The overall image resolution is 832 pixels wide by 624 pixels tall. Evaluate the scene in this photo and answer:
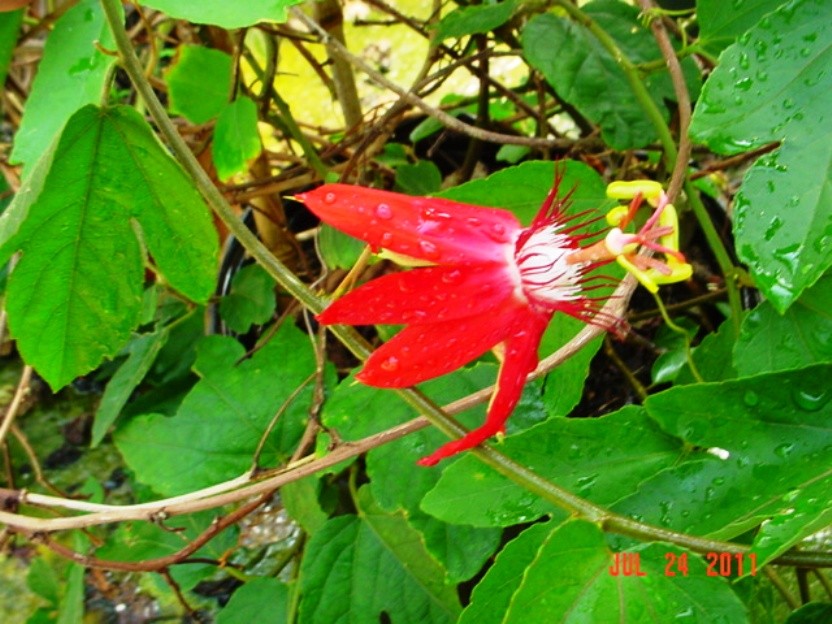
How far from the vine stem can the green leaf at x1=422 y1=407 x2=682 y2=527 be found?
0.13 feet

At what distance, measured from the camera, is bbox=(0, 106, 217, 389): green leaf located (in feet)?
1.33

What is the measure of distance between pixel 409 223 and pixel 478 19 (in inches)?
10.8

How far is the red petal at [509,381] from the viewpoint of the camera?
31 centimetres

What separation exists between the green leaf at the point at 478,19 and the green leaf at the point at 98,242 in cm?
24

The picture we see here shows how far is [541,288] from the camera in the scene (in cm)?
34

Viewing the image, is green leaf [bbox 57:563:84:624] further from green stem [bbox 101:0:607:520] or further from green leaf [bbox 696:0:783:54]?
green leaf [bbox 696:0:783:54]

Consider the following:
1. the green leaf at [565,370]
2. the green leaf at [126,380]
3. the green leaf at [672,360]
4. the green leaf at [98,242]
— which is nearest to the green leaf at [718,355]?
the green leaf at [672,360]

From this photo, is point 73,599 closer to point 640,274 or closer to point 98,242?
point 98,242

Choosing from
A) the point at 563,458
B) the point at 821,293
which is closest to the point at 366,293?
the point at 563,458

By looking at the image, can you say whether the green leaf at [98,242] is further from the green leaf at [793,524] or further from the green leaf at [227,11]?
the green leaf at [793,524]

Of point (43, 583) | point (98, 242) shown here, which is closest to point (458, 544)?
point (98, 242)

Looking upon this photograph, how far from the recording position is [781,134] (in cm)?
37

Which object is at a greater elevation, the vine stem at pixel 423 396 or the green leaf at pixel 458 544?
the vine stem at pixel 423 396

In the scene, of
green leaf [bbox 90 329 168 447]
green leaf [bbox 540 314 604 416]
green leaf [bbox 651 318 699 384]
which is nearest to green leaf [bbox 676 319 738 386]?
green leaf [bbox 651 318 699 384]
